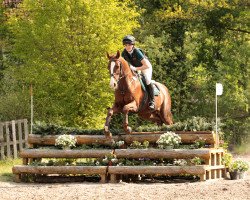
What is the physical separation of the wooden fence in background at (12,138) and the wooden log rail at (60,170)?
18.4 feet

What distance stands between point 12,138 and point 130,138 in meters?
8.00

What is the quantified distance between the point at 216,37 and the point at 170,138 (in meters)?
16.7

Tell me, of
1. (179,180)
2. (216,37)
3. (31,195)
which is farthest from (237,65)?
(31,195)

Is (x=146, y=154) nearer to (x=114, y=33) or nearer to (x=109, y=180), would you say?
(x=109, y=180)

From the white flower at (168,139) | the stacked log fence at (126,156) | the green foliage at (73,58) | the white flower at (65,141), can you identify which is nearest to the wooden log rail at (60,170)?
the stacked log fence at (126,156)

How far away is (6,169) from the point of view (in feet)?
64.6

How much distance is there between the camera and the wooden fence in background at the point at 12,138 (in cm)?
2341

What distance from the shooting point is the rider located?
57.8ft

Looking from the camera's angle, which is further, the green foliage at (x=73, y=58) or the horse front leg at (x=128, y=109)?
the green foliage at (x=73, y=58)

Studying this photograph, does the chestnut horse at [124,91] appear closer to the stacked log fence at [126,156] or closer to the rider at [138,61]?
the rider at [138,61]

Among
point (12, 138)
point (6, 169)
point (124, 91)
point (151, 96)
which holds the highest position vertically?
point (124, 91)

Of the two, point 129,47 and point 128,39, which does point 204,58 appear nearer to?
point 129,47

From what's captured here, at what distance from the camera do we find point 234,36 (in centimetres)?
3300

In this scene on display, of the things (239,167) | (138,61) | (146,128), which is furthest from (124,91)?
(239,167)
